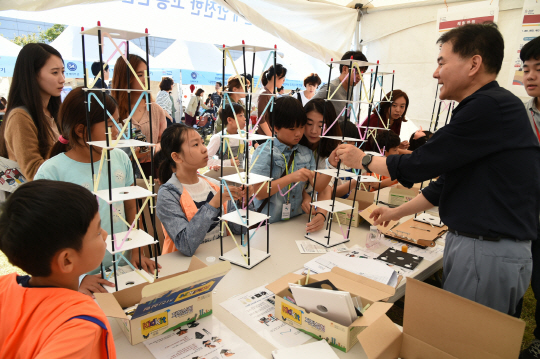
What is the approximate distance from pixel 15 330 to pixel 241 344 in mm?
612

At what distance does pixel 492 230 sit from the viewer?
1295 mm

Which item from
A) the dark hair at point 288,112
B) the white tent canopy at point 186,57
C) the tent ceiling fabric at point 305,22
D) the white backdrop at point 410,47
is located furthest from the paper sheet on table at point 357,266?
the white tent canopy at point 186,57

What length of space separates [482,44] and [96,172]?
1712 millimetres

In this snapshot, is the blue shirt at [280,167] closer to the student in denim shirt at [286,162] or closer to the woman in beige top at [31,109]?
the student in denim shirt at [286,162]

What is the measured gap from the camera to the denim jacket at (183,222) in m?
1.64

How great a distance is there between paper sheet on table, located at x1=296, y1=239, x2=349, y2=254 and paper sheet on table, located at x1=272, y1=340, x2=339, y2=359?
28.0 inches

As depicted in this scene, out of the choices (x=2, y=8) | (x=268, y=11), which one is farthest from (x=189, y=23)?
(x=2, y=8)

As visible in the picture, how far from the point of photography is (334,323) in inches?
42.0

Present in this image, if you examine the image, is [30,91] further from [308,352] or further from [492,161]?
[492,161]

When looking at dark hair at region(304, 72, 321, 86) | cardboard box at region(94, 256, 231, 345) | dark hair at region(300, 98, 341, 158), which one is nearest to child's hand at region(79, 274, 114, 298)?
cardboard box at region(94, 256, 231, 345)

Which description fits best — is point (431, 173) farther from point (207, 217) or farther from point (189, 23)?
point (189, 23)

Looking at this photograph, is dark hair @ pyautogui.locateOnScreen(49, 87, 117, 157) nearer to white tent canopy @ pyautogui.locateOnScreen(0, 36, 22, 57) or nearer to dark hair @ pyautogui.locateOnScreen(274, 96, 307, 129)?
dark hair @ pyautogui.locateOnScreen(274, 96, 307, 129)

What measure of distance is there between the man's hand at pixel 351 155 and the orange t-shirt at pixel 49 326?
1.25 m

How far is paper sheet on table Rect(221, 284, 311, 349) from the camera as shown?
3.66 feet
